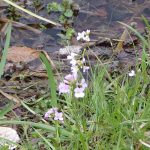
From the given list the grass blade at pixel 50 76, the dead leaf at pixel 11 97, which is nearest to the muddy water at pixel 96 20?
the dead leaf at pixel 11 97

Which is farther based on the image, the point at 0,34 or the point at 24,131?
the point at 0,34

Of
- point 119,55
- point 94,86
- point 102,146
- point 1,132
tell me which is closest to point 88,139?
point 102,146

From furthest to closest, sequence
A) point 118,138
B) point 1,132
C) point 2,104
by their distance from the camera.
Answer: point 2,104 → point 1,132 → point 118,138

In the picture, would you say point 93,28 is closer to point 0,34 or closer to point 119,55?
point 119,55

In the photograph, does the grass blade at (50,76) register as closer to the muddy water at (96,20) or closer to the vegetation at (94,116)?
the vegetation at (94,116)

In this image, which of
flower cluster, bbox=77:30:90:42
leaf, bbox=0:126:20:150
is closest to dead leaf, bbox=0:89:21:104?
leaf, bbox=0:126:20:150

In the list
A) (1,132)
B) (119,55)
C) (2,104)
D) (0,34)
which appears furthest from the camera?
(0,34)

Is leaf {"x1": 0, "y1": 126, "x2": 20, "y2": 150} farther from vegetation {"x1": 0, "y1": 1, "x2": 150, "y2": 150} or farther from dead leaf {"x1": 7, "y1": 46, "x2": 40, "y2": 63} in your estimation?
dead leaf {"x1": 7, "y1": 46, "x2": 40, "y2": 63}
